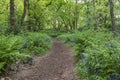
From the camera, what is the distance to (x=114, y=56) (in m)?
4.54

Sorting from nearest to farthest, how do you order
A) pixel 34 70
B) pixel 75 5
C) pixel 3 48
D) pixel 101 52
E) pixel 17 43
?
pixel 101 52
pixel 3 48
pixel 17 43
pixel 34 70
pixel 75 5

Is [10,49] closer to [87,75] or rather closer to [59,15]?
[87,75]

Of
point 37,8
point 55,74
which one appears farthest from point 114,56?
point 37,8

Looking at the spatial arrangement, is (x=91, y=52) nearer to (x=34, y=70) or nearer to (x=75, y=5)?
(x=34, y=70)

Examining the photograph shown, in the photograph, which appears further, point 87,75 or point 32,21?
point 32,21

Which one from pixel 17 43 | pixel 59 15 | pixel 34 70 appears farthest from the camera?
pixel 59 15

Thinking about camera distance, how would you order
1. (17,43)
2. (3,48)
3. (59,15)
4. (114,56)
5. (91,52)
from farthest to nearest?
(59,15) < (17,43) < (3,48) < (91,52) < (114,56)

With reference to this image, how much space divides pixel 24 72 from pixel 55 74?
Result: 1.23 meters

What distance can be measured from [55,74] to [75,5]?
3292 cm

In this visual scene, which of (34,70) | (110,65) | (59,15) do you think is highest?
(59,15)

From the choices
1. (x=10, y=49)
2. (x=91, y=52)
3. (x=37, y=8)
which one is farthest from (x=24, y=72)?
(x=37, y=8)

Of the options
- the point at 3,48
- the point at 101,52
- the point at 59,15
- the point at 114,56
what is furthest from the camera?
the point at 59,15

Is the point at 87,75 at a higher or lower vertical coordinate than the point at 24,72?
higher

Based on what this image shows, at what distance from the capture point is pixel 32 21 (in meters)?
31.5
